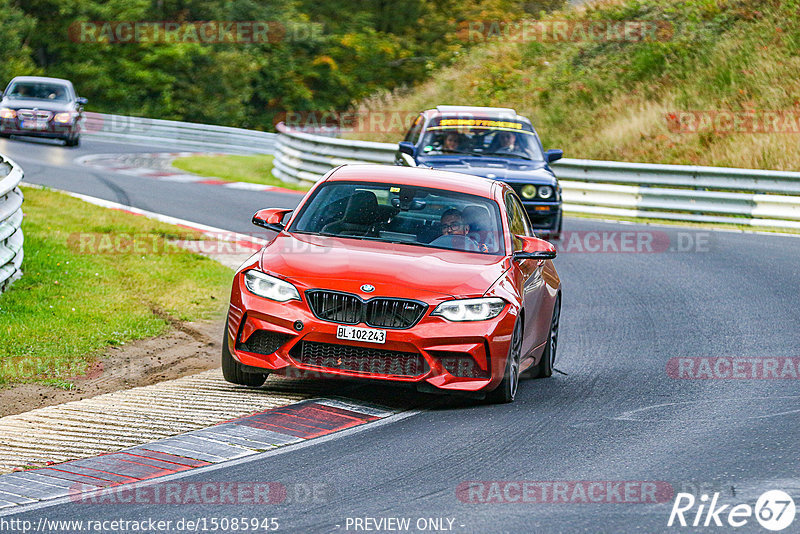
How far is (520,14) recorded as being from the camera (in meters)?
60.9

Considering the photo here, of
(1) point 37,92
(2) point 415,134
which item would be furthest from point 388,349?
(1) point 37,92

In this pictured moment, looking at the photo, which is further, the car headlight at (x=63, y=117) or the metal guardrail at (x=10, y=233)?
the car headlight at (x=63, y=117)

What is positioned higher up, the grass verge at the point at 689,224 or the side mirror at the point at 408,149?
the side mirror at the point at 408,149

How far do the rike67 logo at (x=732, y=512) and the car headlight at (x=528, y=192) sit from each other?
10.8 metres

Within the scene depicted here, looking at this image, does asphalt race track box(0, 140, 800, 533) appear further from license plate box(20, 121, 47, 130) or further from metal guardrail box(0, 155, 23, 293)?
license plate box(20, 121, 47, 130)

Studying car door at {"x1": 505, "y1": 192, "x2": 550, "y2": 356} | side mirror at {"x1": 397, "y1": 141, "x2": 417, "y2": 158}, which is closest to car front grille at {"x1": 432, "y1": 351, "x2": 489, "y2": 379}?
car door at {"x1": 505, "y1": 192, "x2": 550, "y2": 356}

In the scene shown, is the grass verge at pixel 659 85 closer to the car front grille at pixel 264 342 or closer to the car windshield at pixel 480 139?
the car windshield at pixel 480 139

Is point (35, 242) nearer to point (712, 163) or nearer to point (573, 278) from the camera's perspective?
point (573, 278)

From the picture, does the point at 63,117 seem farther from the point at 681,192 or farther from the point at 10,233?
the point at 10,233

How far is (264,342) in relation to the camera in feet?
26.2

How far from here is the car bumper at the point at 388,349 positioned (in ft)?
25.4

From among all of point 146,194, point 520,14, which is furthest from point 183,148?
point 520,14

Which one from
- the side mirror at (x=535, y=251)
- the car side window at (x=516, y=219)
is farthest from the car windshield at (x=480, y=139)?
the side mirror at (x=535, y=251)

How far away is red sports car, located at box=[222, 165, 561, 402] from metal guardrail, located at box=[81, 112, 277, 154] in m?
32.8
